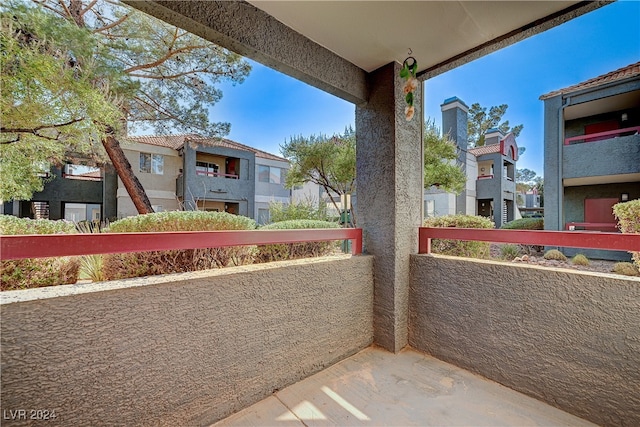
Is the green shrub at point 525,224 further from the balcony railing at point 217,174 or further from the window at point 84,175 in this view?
the window at point 84,175

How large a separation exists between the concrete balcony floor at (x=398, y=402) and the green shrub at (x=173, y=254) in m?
1.29

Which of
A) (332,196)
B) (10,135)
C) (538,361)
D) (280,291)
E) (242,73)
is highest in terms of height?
(242,73)

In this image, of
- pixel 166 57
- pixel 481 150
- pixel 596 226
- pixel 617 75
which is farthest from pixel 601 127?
pixel 166 57

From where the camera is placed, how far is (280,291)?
1.91m

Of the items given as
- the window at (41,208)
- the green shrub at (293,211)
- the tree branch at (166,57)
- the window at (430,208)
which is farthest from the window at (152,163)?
the window at (430,208)

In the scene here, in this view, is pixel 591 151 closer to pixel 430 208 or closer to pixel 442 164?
pixel 442 164

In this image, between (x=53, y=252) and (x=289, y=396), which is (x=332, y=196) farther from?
(x=53, y=252)

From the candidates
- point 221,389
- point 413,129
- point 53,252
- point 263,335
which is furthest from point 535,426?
point 53,252

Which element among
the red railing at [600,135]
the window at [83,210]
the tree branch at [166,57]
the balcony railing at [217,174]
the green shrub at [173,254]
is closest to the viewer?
the green shrub at [173,254]

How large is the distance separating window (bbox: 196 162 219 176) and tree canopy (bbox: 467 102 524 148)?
9557mm

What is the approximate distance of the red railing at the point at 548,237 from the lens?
1588 mm

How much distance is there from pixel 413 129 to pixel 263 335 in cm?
230

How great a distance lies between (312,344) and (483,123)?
461 cm

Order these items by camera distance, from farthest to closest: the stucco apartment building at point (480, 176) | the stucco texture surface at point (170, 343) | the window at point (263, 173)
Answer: the window at point (263, 173) < the stucco apartment building at point (480, 176) < the stucco texture surface at point (170, 343)
